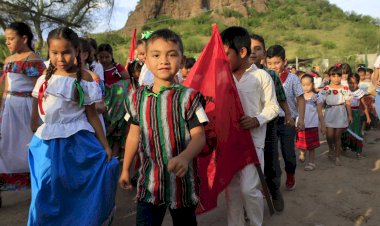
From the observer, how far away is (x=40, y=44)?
49.5 ft

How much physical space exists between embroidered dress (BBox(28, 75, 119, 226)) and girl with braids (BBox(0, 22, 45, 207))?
1.21 m

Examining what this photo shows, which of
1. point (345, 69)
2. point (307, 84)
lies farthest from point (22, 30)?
Result: point (345, 69)

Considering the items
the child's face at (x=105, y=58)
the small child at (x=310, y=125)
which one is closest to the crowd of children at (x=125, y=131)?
the child's face at (x=105, y=58)

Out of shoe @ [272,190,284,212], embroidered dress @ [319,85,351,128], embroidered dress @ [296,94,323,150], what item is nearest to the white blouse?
shoe @ [272,190,284,212]

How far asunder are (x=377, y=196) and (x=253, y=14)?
178 ft

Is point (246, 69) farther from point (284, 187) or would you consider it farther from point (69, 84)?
point (284, 187)

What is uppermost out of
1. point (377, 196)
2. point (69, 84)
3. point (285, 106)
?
point (69, 84)

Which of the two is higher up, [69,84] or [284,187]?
[69,84]

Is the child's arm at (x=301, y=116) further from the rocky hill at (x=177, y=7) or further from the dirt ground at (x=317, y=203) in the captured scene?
the rocky hill at (x=177, y=7)

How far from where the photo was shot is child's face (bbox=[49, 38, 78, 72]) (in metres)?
2.82

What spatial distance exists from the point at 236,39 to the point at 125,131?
2270mm

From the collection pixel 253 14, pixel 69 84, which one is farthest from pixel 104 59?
pixel 253 14

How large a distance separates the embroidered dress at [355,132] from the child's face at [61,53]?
214 inches

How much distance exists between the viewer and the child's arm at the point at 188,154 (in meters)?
→ 1.92
